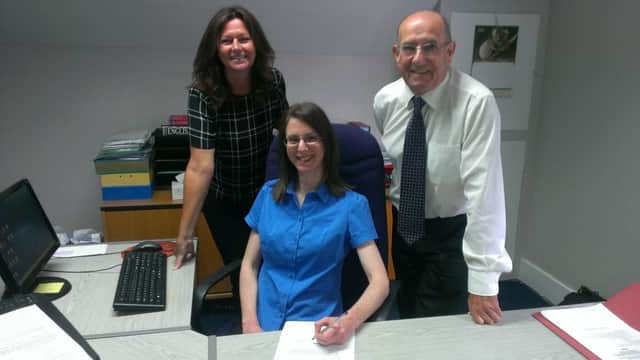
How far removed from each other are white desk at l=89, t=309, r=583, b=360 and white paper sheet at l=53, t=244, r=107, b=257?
677 mm

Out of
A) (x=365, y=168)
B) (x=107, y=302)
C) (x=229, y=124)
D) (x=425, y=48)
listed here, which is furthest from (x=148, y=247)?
(x=425, y=48)

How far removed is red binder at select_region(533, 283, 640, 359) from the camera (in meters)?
1.22

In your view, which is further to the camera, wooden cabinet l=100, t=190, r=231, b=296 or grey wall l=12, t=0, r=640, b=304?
wooden cabinet l=100, t=190, r=231, b=296

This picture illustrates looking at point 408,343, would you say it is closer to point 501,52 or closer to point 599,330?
point 599,330

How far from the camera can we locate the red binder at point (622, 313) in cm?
122

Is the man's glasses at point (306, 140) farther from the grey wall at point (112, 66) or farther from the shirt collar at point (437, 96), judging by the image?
the grey wall at point (112, 66)

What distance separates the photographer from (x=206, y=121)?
1826mm

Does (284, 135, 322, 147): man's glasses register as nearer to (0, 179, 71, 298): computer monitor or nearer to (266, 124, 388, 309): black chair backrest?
(266, 124, 388, 309): black chair backrest

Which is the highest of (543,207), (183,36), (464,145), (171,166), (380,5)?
(380,5)

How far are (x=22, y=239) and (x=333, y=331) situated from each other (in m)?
1.05

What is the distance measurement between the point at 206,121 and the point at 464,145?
0.96 meters

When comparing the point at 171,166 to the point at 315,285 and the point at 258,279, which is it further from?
the point at 315,285

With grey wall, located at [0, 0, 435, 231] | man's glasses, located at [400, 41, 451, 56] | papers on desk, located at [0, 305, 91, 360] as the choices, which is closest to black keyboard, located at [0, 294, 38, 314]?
papers on desk, located at [0, 305, 91, 360]

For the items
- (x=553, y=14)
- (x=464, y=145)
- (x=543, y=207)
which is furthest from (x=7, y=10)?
(x=543, y=207)
